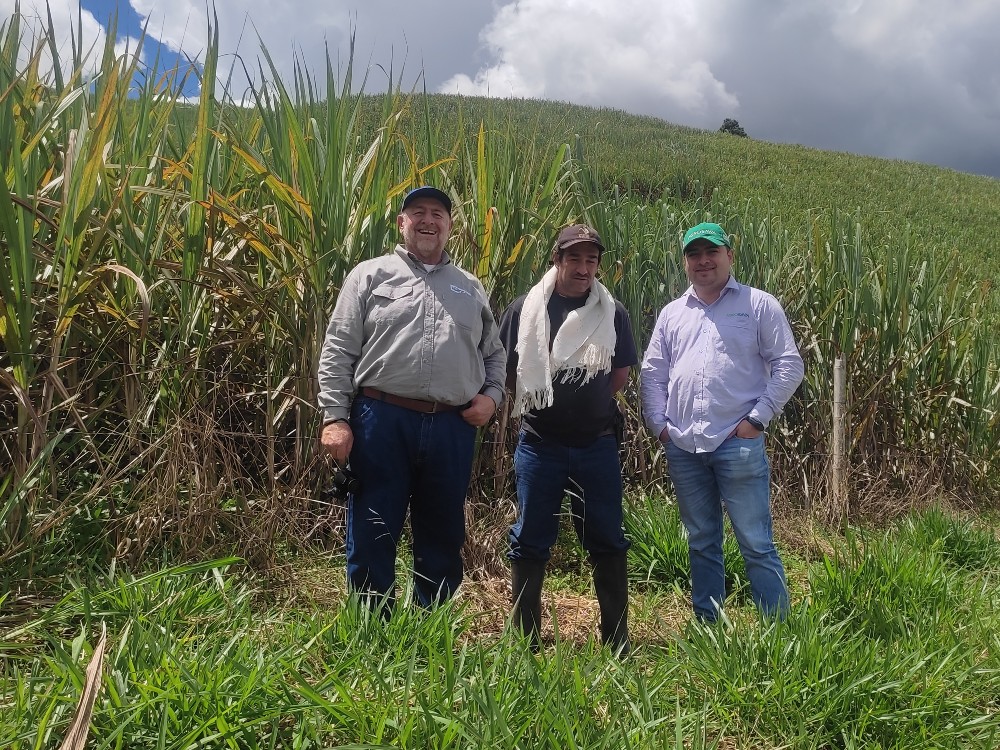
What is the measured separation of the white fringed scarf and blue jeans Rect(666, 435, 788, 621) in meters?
0.52

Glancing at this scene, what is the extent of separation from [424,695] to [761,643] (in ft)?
3.26

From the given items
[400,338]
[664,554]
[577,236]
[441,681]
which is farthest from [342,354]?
[664,554]

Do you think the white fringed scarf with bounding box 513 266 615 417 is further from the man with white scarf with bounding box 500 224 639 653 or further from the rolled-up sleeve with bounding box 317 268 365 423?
the rolled-up sleeve with bounding box 317 268 365 423

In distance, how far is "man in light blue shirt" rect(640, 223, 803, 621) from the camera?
2398 mm

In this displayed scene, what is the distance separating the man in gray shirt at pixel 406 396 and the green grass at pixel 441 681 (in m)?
0.26

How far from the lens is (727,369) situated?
2428 millimetres

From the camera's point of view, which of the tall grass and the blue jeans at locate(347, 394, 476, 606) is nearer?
the tall grass

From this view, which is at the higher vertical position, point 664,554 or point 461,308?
point 461,308

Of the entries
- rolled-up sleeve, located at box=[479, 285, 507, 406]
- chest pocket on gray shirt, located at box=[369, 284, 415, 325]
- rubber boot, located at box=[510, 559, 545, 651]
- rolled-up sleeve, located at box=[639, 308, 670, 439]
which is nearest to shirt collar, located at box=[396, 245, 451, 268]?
chest pocket on gray shirt, located at box=[369, 284, 415, 325]

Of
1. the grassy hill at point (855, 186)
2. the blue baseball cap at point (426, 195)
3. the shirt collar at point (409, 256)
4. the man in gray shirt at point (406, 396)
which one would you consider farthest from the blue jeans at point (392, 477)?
the grassy hill at point (855, 186)

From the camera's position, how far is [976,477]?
4.78m

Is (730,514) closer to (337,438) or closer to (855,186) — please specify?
(337,438)

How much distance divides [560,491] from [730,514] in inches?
25.3

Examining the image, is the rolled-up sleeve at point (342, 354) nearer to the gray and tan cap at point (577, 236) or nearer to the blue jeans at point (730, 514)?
the gray and tan cap at point (577, 236)
